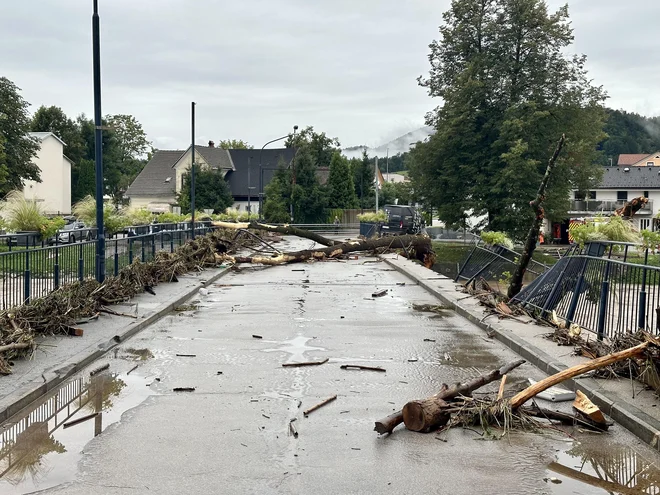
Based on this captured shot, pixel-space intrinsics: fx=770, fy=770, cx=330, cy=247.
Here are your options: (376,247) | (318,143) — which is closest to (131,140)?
(318,143)

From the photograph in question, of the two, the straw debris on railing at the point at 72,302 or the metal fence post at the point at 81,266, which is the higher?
the metal fence post at the point at 81,266

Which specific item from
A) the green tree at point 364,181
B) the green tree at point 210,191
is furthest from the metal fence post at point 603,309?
the green tree at point 364,181

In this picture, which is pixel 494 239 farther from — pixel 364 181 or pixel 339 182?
pixel 364 181

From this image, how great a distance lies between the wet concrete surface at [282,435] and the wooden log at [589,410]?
18 centimetres

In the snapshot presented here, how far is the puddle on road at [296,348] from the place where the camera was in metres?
10.7

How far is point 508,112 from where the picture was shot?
46.4m

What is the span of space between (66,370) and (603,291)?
712cm

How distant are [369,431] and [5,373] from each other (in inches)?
173

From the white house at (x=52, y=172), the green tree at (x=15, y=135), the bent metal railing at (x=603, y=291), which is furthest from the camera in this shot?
the white house at (x=52, y=172)

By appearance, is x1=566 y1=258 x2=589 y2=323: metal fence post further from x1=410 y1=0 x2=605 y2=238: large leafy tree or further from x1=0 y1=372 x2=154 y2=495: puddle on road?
x1=410 y1=0 x2=605 y2=238: large leafy tree

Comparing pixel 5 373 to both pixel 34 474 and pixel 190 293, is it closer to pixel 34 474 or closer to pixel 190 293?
pixel 34 474

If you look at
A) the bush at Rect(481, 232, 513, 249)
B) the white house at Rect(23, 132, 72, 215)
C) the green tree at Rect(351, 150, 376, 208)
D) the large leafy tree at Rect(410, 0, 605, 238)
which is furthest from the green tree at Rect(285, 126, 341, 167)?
the bush at Rect(481, 232, 513, 249)

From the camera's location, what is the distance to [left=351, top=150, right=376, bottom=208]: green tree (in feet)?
334

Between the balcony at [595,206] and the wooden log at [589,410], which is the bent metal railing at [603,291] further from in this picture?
the balcony at [595,206]
